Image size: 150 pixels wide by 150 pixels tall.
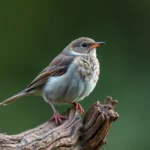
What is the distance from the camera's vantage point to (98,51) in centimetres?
995

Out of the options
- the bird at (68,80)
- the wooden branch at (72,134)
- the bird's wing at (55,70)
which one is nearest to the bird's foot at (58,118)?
the wooden branch at (72,134)

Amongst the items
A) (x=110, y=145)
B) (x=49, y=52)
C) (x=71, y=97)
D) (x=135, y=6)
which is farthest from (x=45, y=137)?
(x=135, y=6)

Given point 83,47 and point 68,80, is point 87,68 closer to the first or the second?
point 68,80

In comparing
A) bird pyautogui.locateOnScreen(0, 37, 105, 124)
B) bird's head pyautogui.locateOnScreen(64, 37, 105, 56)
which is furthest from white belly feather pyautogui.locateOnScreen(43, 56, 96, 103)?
bird's head pyautogui.locateOnScreen(64, 37, 105, 56)

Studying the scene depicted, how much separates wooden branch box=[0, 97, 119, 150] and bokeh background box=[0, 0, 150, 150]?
3.16 meters

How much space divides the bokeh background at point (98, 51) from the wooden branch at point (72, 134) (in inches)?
125

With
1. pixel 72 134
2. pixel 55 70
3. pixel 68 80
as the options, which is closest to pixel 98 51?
pixel 55 70

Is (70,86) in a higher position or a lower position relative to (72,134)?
higher

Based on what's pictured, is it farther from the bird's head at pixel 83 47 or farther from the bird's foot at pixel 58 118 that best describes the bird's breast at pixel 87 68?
the bird's foot at pixel 58 118

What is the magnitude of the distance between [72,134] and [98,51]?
173 inches

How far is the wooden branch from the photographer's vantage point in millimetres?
5379

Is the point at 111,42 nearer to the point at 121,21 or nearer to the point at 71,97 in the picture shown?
the point at 121,21

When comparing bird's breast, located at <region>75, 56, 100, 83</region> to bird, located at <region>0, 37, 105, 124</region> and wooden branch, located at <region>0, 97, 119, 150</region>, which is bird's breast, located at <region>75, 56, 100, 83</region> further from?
wooden branch, located at <region>0, 97, 119, 150</region>

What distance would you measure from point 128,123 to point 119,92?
480 millimetres
